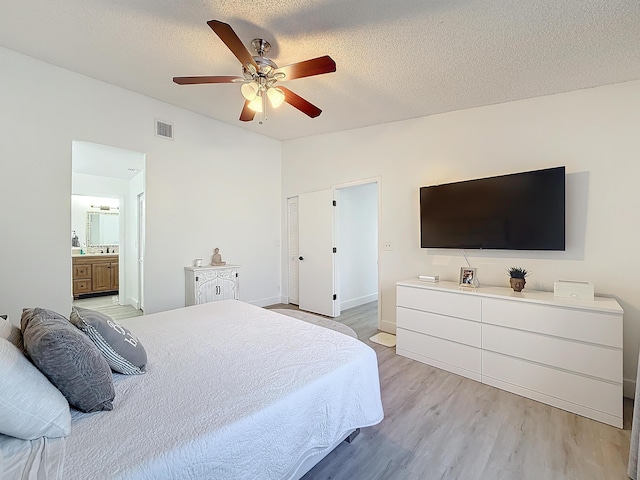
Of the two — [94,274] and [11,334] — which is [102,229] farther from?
[11,334]

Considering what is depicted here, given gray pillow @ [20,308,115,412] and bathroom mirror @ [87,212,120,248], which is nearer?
gray pillow @ [20,308,115,412]

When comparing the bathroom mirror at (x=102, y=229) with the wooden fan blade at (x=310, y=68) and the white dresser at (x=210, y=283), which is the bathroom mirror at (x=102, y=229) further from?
the wooden fan blade at (x=310, y=68)

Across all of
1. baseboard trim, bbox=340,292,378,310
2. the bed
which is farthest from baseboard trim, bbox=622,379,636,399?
baseboard trim, bbox=340,292,378,310

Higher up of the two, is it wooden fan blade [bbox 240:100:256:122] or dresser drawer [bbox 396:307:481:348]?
wooden fan blade [bbox 240:100:256:122]

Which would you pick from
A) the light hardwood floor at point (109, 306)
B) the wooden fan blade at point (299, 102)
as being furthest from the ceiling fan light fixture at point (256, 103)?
the light hardwood floor at point (109, 306)

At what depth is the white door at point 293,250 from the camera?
196 inches

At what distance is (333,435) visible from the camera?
4.52ft

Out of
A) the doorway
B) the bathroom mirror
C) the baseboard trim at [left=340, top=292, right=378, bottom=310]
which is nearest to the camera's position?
the doorway

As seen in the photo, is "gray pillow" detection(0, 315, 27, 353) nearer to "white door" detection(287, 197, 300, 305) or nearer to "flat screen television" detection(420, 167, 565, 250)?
"flat screen television" detection(420, 167, 565, 250)

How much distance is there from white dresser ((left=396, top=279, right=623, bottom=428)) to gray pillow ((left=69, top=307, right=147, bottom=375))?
248 cm

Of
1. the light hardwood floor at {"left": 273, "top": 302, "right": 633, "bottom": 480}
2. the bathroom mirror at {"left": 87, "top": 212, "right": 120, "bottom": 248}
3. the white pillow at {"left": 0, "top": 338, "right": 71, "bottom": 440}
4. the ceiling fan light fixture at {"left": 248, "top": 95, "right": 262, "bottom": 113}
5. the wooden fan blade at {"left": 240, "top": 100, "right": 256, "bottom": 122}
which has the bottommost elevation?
the light hardwood floor at {"left": 273, "top": 302, "right": 633, "bottom": 480}

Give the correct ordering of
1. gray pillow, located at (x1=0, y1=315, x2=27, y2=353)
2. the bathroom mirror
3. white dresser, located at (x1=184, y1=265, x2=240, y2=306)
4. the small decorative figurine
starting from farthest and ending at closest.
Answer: the bathroom mirror, the small decorative figurine, white dresser, located at (x1=184, y1=265, x2=240, y2=306), gray pillow, located at (x1=0, y1=315, x2=27, y2=353)

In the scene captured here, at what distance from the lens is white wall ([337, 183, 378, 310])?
15.4 feet

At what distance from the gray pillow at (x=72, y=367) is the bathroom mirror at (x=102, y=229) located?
20.1 ft
